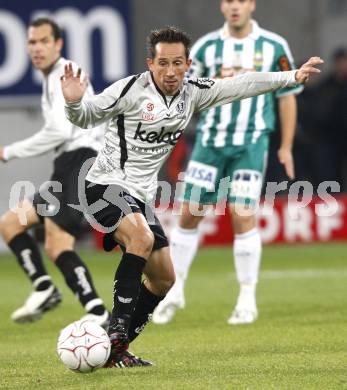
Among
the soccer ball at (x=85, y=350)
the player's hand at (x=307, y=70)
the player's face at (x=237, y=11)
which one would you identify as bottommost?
the soccer ball at (x=85, y=350)

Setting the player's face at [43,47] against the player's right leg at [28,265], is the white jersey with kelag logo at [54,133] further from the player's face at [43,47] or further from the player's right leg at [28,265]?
the player's right leg at [28,265]

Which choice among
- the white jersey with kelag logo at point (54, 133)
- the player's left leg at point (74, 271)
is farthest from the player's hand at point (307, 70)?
the player's left leg at point (74, 271)

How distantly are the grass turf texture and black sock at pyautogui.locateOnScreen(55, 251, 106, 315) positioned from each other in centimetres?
29

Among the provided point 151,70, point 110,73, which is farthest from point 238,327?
point 110,73

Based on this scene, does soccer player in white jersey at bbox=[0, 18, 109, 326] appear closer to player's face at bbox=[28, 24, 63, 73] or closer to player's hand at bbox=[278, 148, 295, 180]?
player's face at bbox=[28, 24, 63, 73]

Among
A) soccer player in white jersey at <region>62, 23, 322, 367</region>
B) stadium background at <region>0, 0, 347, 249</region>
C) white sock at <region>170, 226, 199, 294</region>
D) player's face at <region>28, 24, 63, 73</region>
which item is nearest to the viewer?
soccer player in white jersey at <region>62, 23, 322, 367</region>

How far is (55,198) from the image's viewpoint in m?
7.59

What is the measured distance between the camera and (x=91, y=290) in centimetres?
748

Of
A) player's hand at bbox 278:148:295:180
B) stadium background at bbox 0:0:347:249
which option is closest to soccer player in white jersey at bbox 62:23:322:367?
player's hand at bbox 278:148:295:180

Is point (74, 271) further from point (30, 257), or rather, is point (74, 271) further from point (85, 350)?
point (85, 350)

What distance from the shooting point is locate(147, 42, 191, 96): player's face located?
604 cm

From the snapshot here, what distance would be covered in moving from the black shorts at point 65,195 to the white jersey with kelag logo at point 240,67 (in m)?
0.98

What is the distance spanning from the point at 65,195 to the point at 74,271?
0.48 meters

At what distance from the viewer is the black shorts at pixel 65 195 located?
7.57 m
